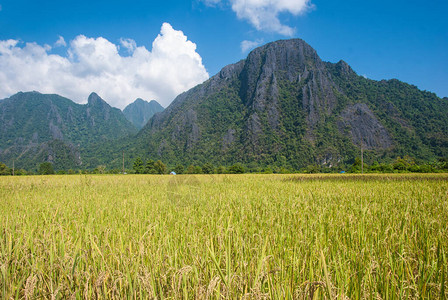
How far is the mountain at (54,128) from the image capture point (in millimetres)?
102125

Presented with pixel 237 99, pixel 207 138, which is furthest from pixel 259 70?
pixel 207 138

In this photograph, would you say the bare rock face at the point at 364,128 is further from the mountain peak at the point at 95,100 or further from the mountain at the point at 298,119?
the mountain peak at the point at 95,100

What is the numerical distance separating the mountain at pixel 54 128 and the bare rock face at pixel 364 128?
4814 inches

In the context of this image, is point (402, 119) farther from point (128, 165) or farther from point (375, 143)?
point (128, 165)

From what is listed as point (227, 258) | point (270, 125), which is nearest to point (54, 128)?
point (270, 125)

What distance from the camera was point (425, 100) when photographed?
10775 centimetres

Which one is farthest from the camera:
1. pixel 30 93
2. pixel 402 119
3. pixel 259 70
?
pixel 30 93

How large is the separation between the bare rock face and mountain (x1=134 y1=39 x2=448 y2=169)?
414 mm

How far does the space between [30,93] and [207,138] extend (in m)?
152

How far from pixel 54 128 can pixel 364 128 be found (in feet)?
596

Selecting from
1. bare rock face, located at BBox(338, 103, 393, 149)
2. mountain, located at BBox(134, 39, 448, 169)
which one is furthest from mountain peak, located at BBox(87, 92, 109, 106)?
bare rock face, located at BBox(338, 103, 393, 149)

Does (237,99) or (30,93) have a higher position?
(30,93)

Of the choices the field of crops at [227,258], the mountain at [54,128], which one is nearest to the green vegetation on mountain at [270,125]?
the mountain at [54,128]

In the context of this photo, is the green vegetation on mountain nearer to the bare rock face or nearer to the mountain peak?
the bare rock face
